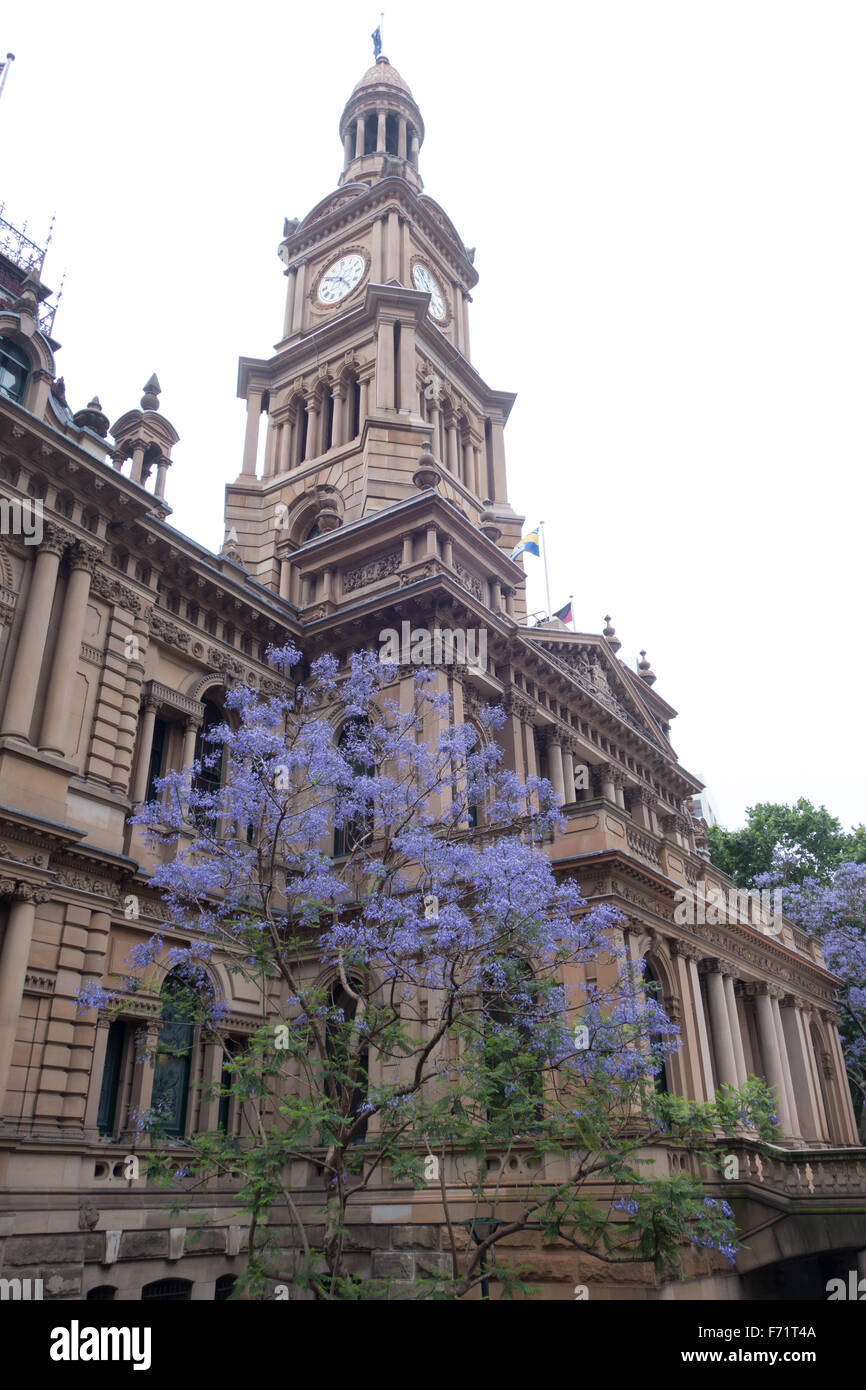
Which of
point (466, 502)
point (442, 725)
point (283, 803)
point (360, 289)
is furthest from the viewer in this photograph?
point (360, 289)

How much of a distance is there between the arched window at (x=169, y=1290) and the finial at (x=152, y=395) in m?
19.7

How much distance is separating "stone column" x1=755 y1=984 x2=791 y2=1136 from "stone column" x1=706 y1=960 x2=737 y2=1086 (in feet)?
10.7

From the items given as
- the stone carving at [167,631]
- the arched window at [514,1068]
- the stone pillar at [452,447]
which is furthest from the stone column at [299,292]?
the arched window at [514,1068]

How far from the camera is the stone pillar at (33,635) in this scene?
18562 millimetres

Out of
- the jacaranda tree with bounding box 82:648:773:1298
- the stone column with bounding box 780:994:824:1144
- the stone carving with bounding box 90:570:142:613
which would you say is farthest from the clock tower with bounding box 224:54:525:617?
the stone column with bounding box 780:994:824:1144

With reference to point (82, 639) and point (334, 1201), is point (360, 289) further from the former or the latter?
point (334, 1201)

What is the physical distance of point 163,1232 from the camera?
18203 mm

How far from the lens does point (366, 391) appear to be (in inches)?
1426

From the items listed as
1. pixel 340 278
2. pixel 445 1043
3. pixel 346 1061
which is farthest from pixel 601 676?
pixel 346 1061

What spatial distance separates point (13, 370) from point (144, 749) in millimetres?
8399

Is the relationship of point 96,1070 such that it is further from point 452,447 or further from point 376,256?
Answer: point 376,256

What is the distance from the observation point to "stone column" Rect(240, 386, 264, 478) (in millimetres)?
37656
